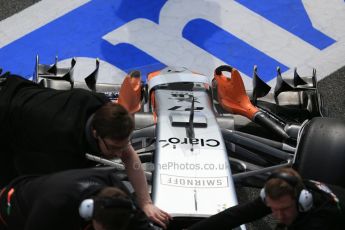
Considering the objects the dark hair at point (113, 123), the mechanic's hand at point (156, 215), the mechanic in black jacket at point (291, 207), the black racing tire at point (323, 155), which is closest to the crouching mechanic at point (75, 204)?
the dark hair at point (113, 123)

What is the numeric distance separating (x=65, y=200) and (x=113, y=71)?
10.7 feet

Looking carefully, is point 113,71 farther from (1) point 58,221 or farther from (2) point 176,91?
(1) point 58,221

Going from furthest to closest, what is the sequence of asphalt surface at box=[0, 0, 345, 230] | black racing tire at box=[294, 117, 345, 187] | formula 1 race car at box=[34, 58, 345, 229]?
asphalt surface at box=[0, 0, 345, 230]
black racing tire at box=[294, 117, 345, 187]
formula 1 race car at box=[34, 58, 345, 229]

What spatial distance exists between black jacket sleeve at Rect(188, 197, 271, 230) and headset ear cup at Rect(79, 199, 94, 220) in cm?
66

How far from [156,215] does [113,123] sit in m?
0.63

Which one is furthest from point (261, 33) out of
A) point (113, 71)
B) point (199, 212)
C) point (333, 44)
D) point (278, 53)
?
point (199, 212)

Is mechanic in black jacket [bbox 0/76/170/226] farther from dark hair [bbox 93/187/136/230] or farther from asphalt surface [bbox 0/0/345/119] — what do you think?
asphalt surface [bbox 0/0/345/119]

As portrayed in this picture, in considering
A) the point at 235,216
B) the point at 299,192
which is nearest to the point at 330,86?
the point at 235,216

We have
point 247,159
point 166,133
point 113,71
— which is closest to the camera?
point 166,133

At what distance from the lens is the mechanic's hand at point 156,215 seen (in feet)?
10.8

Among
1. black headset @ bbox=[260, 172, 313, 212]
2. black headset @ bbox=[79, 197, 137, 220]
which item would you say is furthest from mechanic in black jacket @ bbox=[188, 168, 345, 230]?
black headset @ bbox=[79, 197, 137, 220]

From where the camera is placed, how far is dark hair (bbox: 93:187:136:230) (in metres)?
2.63

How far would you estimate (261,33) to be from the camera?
251 inches

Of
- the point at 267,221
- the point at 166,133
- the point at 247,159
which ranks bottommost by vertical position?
the point at 267,221
